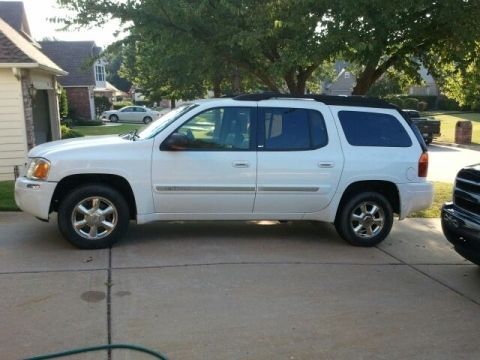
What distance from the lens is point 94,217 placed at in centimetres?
619

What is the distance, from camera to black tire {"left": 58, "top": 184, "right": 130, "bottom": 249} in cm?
611

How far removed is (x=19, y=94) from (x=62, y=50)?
3161 centimetres

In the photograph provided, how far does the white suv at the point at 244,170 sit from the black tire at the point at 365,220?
1 centimetres

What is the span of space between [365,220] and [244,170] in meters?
1.71

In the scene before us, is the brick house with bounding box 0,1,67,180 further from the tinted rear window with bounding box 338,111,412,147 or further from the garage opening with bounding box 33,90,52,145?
the tinted rear window with bounding box 338,111,412,147

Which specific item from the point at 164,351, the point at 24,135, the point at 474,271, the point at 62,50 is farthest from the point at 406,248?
the point at 62,50

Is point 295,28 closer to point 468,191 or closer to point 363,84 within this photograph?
point 363,84

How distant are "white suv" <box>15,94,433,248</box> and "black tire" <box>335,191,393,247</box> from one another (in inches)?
0.5

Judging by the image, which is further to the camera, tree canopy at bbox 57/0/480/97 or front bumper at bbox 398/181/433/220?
tree canopy at bbox 57/0/480/97

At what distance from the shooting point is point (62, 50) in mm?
41875

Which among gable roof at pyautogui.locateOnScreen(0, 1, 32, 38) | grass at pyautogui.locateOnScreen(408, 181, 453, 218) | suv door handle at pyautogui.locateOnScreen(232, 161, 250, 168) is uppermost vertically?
gable roof at pyautogui.locateOnScreen(0, 1, 32, 38)

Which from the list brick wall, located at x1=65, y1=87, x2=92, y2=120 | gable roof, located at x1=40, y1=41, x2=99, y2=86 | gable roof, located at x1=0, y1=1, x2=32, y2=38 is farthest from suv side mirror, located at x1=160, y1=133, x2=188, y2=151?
brick wall, located at x1=65, y1=87, x2=92, y2=120

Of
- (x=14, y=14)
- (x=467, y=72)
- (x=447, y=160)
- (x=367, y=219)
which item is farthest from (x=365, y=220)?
(x=14, y=14)

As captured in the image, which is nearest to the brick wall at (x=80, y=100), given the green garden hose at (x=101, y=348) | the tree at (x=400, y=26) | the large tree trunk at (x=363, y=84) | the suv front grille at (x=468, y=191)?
the large tree trunk at (x=363, y=84)
